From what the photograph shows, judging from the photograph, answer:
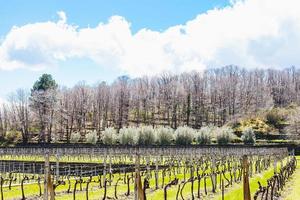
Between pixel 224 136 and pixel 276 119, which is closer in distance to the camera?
pixel 224 136

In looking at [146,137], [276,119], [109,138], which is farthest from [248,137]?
[109,138]

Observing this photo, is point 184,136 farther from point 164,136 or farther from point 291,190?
point 291,190

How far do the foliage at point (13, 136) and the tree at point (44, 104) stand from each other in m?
6.04

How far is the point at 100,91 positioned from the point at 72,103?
11136mm

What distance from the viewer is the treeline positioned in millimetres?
101375

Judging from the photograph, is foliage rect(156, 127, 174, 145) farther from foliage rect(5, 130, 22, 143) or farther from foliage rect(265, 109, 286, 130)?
foliage rect(5, 130, 22, 143)

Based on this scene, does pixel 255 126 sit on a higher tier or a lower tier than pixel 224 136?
higher

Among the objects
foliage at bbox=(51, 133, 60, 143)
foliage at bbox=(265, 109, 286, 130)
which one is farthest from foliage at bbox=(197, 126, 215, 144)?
foliage at bbox=(51, 133, 60, 143)

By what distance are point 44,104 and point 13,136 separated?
35.2ft

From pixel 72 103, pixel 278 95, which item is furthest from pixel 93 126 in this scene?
pixel 278 95

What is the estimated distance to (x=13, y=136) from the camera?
102125 millimetres

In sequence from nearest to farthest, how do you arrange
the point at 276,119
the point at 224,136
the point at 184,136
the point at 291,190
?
the point at 291,190 → the point at 224,136 → the point at 184,136 → the point at 276,119

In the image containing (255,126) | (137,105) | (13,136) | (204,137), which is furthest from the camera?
(137,105)

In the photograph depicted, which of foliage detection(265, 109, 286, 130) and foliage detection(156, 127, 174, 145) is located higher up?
foliage detection(265, 109, 286, 130)
